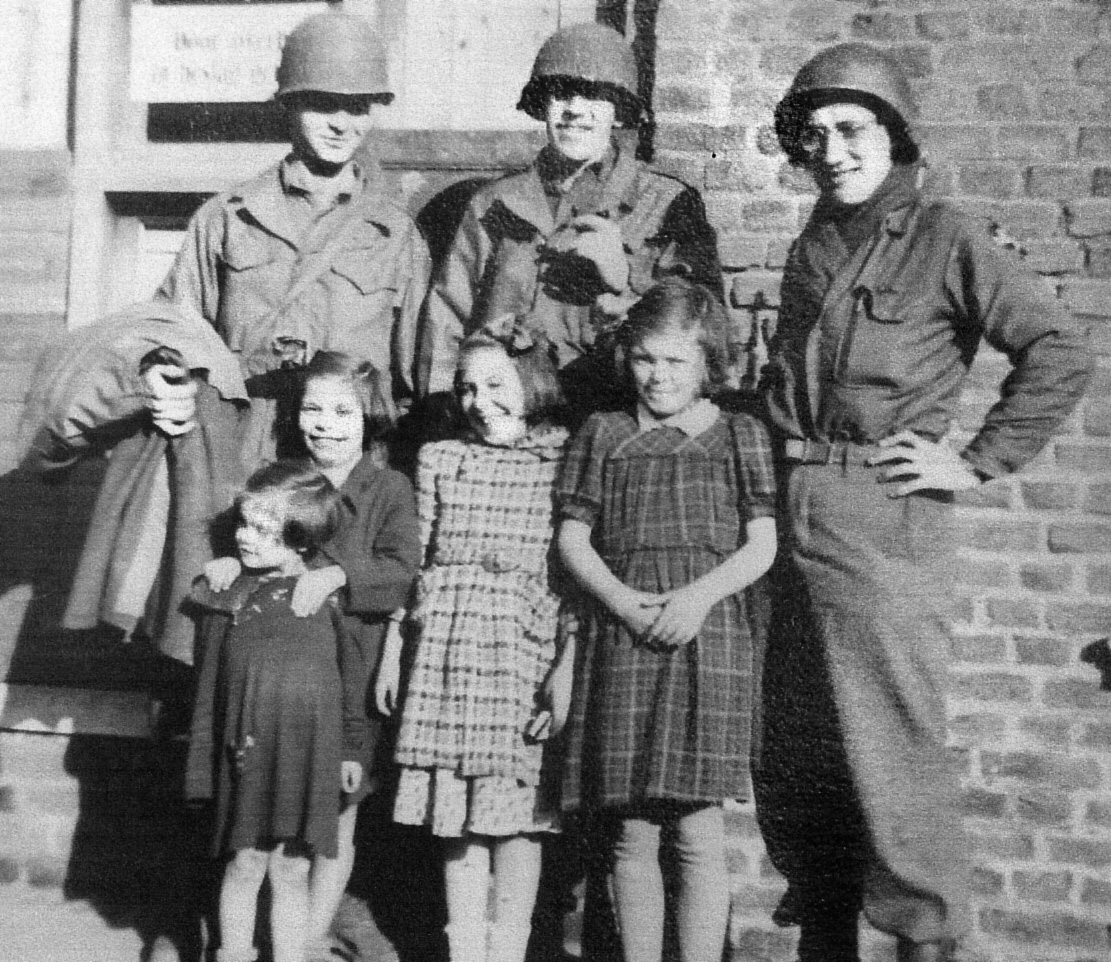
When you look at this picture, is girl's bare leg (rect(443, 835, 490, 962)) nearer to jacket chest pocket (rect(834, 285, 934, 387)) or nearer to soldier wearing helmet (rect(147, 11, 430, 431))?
soldier wearing helmet (rect(147, 11, 430, 431))

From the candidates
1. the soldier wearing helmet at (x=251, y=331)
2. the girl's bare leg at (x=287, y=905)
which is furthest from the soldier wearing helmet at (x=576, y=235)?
the girl's bare leg at (x=287, y=905)

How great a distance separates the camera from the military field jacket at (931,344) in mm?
2941

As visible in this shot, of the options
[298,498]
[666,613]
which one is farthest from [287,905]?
[666,613]

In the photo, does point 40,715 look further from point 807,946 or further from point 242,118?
point 807,946

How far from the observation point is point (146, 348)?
131 inches

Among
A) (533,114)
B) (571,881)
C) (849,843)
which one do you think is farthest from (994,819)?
(533,114)

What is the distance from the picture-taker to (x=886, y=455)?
3.00 m

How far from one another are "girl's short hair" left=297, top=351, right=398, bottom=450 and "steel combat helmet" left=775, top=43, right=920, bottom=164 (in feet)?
4.07

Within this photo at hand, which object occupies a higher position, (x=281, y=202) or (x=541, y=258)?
(x=281, y=202)

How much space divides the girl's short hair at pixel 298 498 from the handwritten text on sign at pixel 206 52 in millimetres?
1711

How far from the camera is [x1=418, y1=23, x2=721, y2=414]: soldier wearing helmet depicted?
3389 millimetres

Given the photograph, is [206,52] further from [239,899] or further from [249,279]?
[239,899]

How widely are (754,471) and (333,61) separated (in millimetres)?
1651

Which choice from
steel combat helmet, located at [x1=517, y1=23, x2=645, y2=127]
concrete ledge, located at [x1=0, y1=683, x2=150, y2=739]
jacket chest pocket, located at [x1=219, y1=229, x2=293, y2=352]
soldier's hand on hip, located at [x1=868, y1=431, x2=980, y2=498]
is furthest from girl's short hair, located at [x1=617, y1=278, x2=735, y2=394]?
concrete ledge, located at [x1=0, y1=683, x2=150, y2=739]
